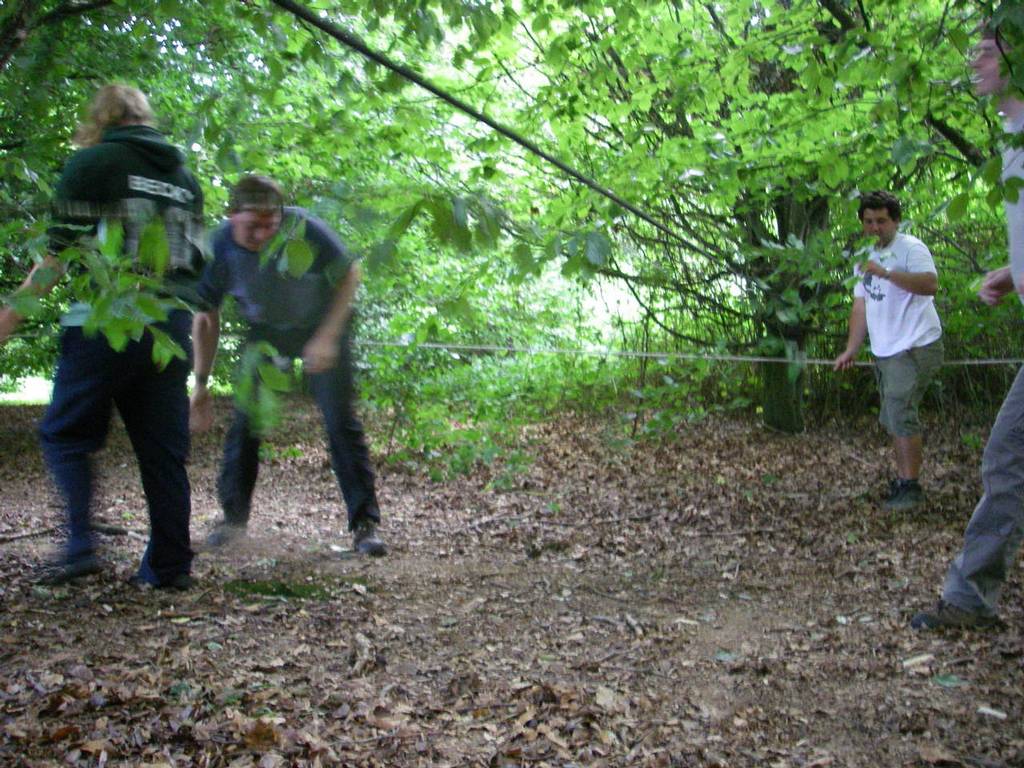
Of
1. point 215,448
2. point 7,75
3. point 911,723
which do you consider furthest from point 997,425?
point 215,448

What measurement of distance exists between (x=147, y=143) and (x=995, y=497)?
3.26 m

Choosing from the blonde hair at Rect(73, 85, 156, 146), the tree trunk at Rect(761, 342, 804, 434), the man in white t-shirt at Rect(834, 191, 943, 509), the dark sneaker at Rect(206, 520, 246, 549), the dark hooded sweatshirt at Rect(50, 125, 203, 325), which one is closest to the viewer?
the dark hooded sweatshirt at Rect(50, 125, 203, 325)

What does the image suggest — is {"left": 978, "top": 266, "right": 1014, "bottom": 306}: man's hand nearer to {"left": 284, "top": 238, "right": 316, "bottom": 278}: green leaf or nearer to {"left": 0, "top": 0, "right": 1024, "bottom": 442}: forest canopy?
{"left": 0, "top": 0, "right": 1024, "bottom": 442}: forest canopy

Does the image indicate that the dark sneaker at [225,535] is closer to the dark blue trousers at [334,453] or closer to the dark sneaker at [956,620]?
the dark blue trousers at [334,453]

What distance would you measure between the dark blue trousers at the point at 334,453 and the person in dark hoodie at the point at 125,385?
2.33ft

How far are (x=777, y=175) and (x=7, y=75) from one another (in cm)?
389

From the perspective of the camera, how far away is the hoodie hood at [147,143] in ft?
10.7

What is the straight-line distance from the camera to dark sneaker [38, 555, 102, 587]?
3.44 metres

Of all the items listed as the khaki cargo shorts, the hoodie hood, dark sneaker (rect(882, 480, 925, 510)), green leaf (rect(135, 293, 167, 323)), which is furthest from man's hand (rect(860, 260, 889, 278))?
green leaf (rect(135, 293, 167, 323))

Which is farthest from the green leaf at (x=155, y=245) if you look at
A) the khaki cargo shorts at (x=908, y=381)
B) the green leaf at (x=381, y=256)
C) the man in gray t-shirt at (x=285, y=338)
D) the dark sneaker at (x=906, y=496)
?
the dark sneaker at (x=906, y=496)

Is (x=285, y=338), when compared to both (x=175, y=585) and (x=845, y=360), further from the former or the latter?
(x=845, y=360)

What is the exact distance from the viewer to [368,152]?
5348 mm

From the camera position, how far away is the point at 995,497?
3.24 metres

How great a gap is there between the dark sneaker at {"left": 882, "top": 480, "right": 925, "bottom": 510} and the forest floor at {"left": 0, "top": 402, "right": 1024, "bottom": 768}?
0.33 ft
